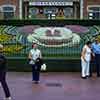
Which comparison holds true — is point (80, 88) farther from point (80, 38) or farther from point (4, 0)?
point (4, 0)

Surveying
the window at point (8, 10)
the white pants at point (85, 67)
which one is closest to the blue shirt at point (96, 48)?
the white pants at point (85, 67)

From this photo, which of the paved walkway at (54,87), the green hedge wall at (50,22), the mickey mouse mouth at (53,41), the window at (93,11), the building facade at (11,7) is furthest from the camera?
the building facade at (11,7)

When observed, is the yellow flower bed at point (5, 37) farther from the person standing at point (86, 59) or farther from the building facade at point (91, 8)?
the building facade at point (91, 8)

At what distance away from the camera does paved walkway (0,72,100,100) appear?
573 inches

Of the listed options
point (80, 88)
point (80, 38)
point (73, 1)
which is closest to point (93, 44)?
point (80, 38)

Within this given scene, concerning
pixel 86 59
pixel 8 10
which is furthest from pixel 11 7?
pixel 86 59

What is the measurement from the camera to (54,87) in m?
17.0

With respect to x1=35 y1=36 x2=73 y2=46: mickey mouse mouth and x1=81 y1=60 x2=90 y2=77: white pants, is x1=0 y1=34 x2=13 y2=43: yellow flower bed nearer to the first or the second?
x1=35 y1=36 x2=73 y2=46: mickey mouse mouth

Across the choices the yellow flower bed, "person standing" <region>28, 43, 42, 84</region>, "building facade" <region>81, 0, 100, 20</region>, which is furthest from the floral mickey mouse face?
"building facade" <region>81, 0, 100, 20</region>

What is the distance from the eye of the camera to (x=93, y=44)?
21344 millimetres

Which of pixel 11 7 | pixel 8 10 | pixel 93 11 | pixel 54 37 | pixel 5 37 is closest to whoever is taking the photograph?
pixel 5 37

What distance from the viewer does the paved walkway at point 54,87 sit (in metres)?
14.5

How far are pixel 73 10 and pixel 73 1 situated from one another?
0.93 m

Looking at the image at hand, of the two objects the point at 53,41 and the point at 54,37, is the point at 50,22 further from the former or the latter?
the point at 53,41
